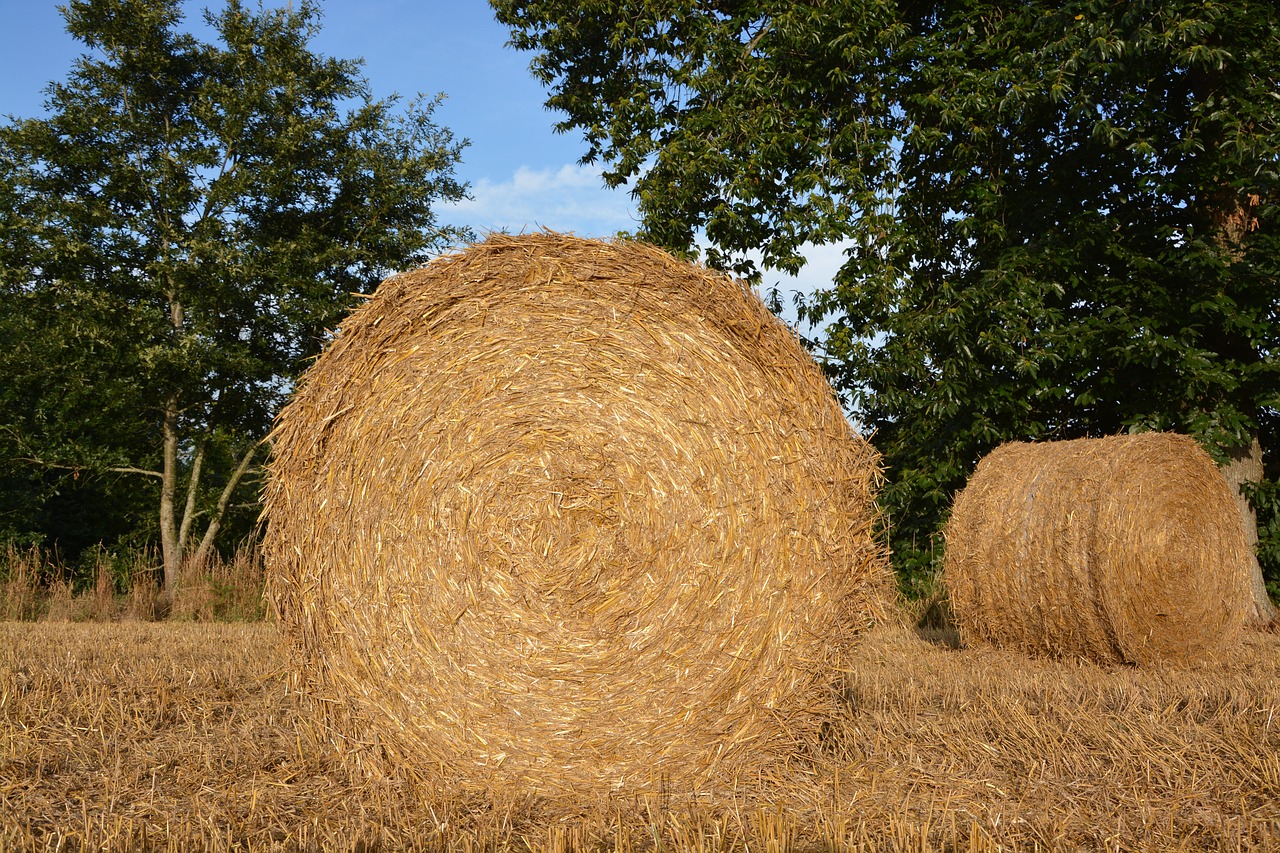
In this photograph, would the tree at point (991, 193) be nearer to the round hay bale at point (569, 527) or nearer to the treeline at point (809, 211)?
the treeline at point (809, 211)

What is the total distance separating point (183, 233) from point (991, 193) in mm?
12499

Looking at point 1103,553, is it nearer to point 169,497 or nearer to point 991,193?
point 991,193

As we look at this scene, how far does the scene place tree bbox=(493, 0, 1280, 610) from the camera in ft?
32.1

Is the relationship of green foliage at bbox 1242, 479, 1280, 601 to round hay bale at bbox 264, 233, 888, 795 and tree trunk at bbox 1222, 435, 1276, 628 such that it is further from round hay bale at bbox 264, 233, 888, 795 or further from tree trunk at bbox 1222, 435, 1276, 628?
round hay bale at bbox 264, 233, 888, 795

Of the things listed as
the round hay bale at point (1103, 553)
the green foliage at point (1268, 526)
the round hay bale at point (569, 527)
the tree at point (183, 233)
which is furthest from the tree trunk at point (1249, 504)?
the tree at point (183, 233)

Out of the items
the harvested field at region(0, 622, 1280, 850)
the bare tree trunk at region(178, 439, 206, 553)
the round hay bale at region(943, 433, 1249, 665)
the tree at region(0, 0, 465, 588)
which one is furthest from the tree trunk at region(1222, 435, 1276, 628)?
the bare tree trunk at region(178, 439, 206, 553)

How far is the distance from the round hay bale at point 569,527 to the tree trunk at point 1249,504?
7.31 metres

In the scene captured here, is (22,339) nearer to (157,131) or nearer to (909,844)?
(157,131)

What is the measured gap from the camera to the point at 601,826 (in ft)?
12.1

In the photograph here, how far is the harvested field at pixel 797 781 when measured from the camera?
3.51 m

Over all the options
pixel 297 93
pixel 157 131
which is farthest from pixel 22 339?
pixel 297 93

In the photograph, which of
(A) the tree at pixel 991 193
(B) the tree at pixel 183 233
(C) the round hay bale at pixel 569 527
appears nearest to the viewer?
(C) the round hay bale at pixel 569 527

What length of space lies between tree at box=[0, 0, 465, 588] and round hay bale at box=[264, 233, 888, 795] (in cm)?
1037

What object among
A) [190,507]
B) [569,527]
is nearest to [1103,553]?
[569,527]
